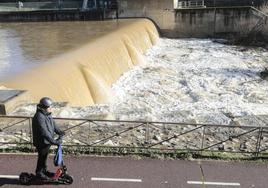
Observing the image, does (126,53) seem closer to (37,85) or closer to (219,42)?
(37,85)

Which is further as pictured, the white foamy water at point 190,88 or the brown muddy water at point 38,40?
the brown muddy water at point 38,40

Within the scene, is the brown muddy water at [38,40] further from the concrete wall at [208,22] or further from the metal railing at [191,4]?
the metal railing at [191,4]

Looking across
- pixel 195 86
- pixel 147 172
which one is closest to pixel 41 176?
pixel 147 172

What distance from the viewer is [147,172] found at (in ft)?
24.8

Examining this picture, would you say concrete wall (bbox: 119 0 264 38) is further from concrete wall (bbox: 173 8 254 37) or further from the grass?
the grass

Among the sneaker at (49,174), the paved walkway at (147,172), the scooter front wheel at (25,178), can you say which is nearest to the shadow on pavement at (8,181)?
the paved walkway at (147,172)

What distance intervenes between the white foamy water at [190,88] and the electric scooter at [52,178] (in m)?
3.91

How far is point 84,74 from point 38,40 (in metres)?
10.2

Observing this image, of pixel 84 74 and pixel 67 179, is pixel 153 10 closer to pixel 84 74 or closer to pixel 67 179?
pixel 84 74

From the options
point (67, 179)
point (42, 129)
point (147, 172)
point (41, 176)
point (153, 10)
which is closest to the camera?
point (42, 129)

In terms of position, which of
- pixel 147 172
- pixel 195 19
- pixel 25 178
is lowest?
pixel 147 172

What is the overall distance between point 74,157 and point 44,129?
1.76 m

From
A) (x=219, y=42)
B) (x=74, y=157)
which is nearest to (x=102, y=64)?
(x=74, y=157)

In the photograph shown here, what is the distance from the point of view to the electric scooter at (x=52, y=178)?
272 inches
